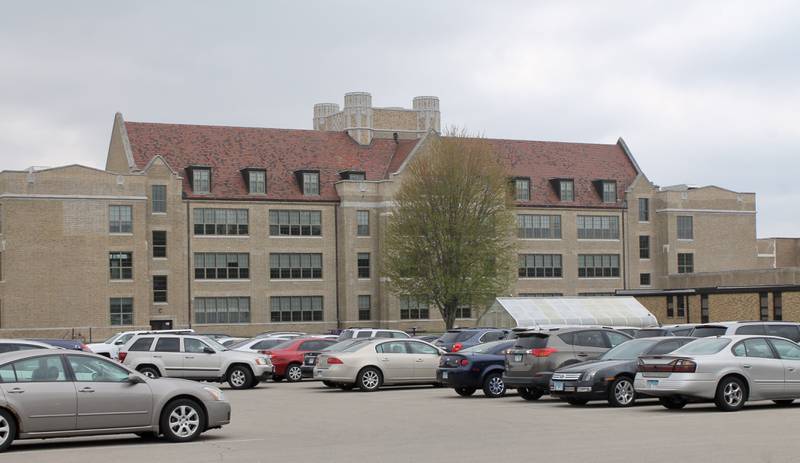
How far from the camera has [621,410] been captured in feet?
77.4

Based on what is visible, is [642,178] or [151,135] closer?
[151,135]

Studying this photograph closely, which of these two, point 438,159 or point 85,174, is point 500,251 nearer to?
point 438,159

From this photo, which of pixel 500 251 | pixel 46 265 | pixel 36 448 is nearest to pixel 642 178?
pixel 500 251

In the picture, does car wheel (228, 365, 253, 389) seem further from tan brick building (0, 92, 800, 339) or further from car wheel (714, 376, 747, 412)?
tan brick building (0, 92, 800, 339)

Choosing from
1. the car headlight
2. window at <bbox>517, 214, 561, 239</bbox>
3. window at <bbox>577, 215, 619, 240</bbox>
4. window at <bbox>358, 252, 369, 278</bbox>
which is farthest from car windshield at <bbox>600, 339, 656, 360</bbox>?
window at <bbox>577, 215, 619, 240</bbox>

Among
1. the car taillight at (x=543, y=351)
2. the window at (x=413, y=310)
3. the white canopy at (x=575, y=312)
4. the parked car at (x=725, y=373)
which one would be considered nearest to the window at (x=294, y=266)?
the window at (x=413, y=310)

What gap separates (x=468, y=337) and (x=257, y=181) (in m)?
38.9

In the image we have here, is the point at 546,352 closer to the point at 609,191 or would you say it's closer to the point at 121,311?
the point at 121,311

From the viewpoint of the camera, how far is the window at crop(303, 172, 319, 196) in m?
77.6

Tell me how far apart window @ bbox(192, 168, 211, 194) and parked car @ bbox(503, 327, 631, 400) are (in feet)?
162

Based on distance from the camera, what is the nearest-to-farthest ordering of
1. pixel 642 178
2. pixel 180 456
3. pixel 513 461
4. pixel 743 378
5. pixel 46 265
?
pixel 513 461
pixel 180 456
pixel 743 378
pixel 46 265
pixel 642 178

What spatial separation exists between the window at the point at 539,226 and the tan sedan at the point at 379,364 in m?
50.0

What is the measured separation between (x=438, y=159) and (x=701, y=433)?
53.2m

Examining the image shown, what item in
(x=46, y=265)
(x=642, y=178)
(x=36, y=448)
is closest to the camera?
(x=36, y=448)
